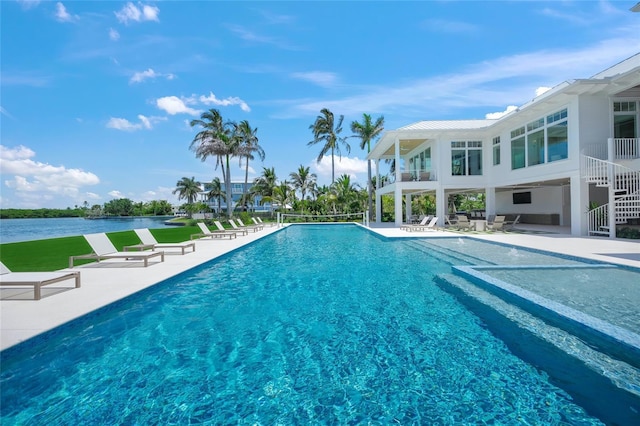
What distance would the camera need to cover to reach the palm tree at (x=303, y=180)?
40312mm

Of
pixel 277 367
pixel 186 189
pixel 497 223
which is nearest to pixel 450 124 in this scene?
pixel 497 223

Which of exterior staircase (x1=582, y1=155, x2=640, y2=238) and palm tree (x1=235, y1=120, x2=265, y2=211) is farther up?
palm tree (x1=235, y1=120, x2=265, y2=211)

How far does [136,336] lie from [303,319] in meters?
2.18

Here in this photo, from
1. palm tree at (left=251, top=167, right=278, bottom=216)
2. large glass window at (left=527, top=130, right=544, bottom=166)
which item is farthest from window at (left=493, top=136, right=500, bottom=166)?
palm tree at (left=251, top=167, right=278, bottom=216)

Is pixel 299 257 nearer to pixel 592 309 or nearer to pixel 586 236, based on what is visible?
pixel 592 309

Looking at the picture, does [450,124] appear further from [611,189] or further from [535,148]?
[611,189]

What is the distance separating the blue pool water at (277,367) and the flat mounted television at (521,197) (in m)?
22.2

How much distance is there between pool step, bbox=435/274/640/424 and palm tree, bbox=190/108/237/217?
27.2 meters

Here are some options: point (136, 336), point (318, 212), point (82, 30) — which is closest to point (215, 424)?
point (136, 336)

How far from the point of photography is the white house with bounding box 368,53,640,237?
40.8ft

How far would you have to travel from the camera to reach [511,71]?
1792 centimetres

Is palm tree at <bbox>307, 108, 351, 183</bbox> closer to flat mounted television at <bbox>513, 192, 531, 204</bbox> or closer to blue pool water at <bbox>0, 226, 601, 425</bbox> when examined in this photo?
flat mounted television at <bbox>513, 192, 531, 204</bbox>

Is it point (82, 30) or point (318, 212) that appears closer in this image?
point (82, 30)

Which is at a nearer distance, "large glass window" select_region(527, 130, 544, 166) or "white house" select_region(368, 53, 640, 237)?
"white house" select_region(368, 53, 640, 237)
